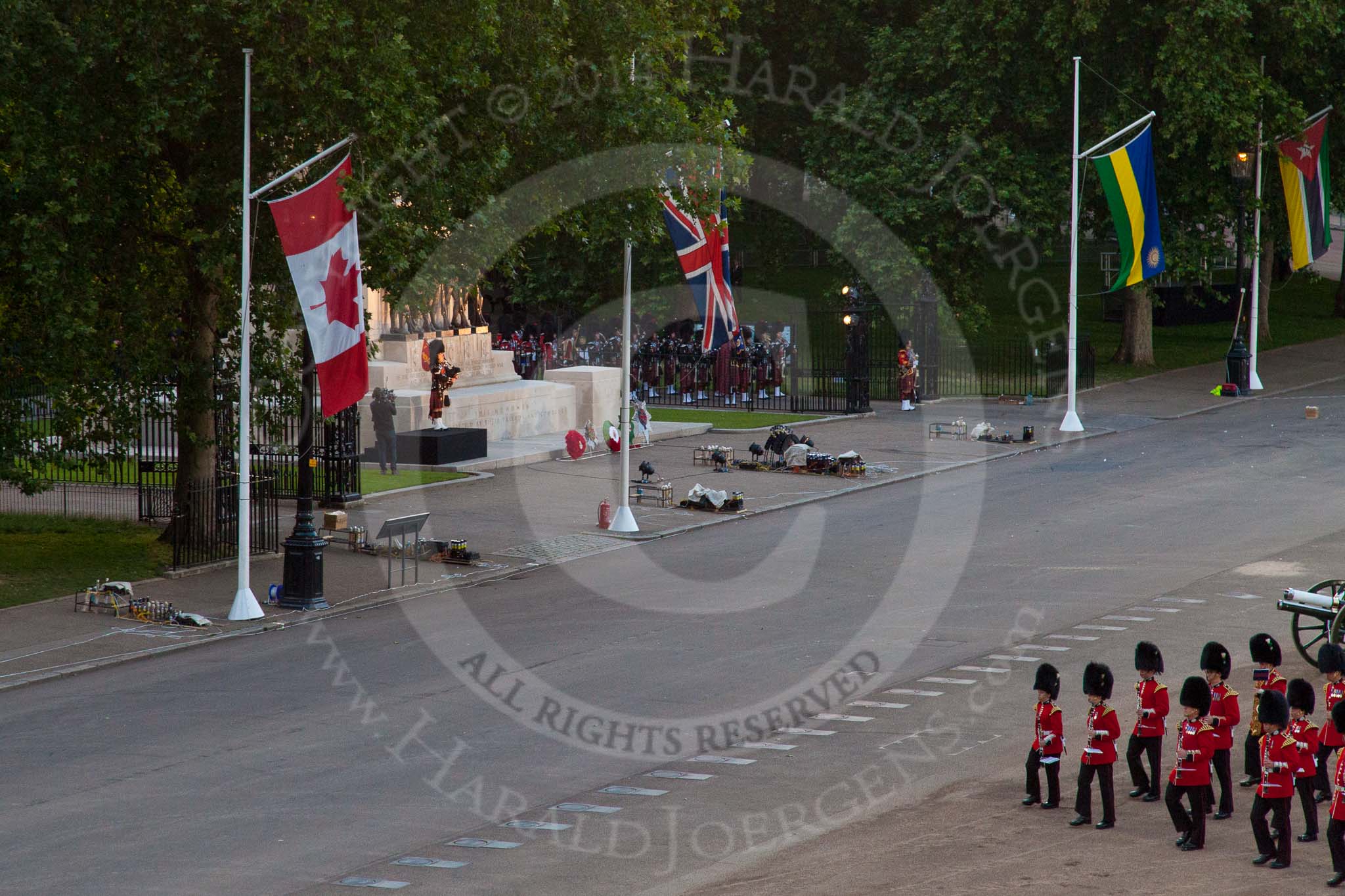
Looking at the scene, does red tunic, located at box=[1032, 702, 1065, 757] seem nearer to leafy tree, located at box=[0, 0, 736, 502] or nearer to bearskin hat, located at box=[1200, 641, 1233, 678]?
bearskin hat, located at box=[1200, 641, 1233, 678]

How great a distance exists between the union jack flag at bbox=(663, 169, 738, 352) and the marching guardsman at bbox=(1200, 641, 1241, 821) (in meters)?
14.7

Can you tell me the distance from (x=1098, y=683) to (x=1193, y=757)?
937 millimetres

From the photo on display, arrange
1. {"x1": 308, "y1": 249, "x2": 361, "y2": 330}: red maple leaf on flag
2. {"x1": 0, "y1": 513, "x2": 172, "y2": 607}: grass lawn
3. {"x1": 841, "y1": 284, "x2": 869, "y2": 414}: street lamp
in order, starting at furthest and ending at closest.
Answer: {"x1": 841, "y1": 284, "x2": 869, "y2": 414}: street lamp, {"x1": 0, "y1": 513, "x2": 172, "y2": 607}: grass lawn, {"x1": 308, "y1": 249, "x2": 361, "y2": 330}: red maple leaf on flag

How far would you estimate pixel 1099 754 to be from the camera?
12.8 m

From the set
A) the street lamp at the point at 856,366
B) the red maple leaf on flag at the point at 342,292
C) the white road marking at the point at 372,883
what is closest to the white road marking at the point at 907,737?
the white road marking at the point at 372,883

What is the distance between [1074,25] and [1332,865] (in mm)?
34086

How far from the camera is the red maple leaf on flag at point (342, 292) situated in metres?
21.0

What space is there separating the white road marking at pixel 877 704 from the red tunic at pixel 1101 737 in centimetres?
345

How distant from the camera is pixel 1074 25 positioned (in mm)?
42375

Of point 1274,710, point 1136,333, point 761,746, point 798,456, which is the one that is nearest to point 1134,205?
point 1136,333

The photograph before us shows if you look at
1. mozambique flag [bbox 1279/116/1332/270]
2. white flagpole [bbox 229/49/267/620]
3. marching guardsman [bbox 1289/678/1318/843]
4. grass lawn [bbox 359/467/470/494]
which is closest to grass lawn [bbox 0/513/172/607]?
white flagpole [bbox 229/49/267/620]

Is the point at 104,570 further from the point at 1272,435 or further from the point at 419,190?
the point at 1272,435

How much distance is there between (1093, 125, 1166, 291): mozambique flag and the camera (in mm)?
37594

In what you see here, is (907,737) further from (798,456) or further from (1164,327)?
(1164,327)
